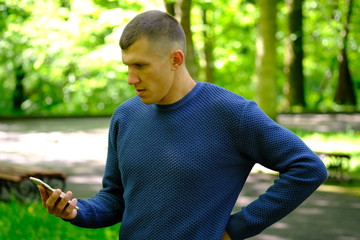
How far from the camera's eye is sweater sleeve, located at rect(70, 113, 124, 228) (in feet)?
9.73

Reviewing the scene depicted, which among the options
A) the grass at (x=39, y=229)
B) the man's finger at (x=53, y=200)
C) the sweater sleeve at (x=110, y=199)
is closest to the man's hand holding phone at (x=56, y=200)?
the man's finger at (x=53, y=200)

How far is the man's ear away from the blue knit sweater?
136 mm

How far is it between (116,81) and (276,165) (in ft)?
94.7

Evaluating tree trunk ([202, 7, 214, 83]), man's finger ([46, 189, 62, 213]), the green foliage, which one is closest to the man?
man's finger ([46, 189, 62, 213])

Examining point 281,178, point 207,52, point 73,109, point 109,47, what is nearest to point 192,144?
point 281,178

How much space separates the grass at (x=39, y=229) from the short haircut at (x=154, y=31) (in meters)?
4.21

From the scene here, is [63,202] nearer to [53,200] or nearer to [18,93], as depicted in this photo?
[53,200]

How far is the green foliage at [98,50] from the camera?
17.0m

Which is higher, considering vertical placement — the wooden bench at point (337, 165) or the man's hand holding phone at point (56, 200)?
the man's hand holding phone at point (56, 200)

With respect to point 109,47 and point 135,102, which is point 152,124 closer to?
point 135,102

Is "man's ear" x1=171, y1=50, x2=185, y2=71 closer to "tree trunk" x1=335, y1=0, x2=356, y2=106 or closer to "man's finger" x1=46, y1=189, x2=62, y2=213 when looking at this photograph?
"man's finger" x1=46, y1=189, x2=62, y2=213

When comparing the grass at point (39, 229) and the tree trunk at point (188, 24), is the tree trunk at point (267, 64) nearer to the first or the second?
the tree trunk at point (188, 24)

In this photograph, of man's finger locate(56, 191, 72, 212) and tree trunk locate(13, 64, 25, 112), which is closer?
man's finger locate(56, 191, 72, 212)

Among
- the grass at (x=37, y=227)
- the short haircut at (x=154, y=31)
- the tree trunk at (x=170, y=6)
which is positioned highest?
the short haircut at (x=154, y=31)
